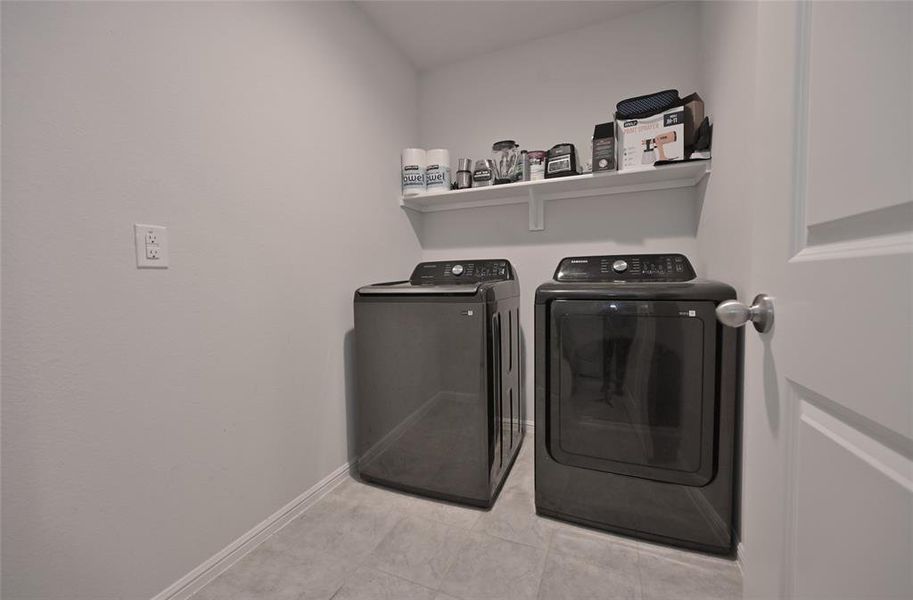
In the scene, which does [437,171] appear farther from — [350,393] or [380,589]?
[380,589]

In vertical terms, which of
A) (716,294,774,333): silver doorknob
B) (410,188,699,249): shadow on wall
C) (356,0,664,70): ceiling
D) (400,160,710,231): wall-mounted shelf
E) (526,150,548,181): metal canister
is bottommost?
(716,294,774,333): silver doorknob

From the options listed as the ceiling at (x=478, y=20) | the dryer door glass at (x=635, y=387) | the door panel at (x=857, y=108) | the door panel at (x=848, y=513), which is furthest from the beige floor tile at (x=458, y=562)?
the ceiling at (x=478, y=20)

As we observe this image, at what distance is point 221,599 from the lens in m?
1.17

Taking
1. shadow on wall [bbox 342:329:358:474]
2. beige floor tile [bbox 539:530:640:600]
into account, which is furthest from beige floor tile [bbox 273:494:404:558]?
beige floor tile [bbox 539:530:640:600]

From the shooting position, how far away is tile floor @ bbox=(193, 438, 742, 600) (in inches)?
46.8

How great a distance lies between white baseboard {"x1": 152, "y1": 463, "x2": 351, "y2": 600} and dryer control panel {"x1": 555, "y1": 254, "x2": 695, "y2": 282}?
1.55 m

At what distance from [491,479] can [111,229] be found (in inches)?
63.0

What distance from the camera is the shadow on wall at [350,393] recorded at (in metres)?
1.91

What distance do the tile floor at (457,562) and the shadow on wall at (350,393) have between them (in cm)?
34

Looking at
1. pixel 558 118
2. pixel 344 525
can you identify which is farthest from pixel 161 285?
pixel 558 118

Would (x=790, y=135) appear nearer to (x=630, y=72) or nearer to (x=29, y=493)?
(x=29, y=493)

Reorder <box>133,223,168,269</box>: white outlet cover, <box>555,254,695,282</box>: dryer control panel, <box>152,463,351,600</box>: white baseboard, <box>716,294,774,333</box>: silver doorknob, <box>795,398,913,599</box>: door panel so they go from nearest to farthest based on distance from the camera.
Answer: <box>795,398,913,599</box>: door panel
<box>716,294,774,333</box>: silver doorknob
<box>133,223,168,269</box>: white outlet cover
<box>152,463,351,600</box>: white baseboard
<box>555,254,695,282</box>: dryer control panel

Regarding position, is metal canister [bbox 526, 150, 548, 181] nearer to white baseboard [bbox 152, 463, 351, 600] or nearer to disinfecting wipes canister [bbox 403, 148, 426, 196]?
disinfecting wipes canister [bbox 403, 148, 426, 196]

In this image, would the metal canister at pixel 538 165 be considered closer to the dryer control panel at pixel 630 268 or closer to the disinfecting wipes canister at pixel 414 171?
the dryer control panel at pixel 630 268
